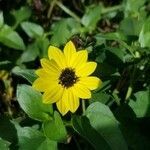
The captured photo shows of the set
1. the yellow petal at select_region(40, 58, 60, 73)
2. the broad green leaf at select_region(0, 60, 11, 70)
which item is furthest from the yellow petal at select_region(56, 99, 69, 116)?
the broad green leaf at select_region(0, 60, 11, 70)

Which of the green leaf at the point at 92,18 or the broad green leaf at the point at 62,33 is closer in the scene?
the broad green leaf at the point at 62,33

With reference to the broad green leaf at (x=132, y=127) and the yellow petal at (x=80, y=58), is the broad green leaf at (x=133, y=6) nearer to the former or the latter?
the broad green leaf at (x=132, y=127)

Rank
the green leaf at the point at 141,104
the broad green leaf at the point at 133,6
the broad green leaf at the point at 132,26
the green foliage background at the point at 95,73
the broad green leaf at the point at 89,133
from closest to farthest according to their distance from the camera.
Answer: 1. the broad green leaf at the point at 89,133
2. the green foliage background at the point at 95,73
3. the green leaf at the point at 141,104
4. the broad green leaf at the point at 132,26
5. the broad green leaf at the point at 133,6

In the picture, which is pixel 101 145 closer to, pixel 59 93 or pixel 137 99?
pixel 59 93

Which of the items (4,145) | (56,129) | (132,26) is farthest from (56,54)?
(132,26)

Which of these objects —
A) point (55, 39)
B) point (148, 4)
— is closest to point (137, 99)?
point (55, 39)

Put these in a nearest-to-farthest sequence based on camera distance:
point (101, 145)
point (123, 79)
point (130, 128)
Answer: point (101, 145) → point (130, 128) → point (123, 79)

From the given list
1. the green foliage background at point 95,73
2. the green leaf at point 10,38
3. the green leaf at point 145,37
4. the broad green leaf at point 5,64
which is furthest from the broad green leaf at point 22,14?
the green leaf at point 145,37
